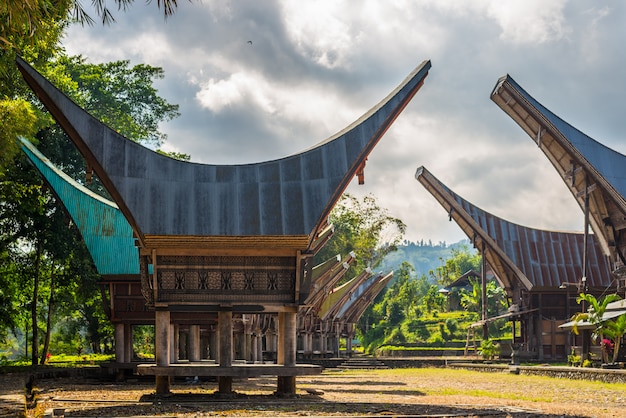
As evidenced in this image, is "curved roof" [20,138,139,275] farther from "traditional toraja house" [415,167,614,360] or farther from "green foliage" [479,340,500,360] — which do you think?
"traditional toraja house" [415,167,614,360]

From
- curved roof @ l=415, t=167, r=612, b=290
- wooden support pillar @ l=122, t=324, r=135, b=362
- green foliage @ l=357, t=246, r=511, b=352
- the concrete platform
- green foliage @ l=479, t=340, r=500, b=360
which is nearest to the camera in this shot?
the concrete platform

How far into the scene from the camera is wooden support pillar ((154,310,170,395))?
16.5 meters

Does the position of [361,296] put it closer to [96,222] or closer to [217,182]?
[96,222]

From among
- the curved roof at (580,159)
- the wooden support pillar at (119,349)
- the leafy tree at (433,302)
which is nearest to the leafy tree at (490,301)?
the leafy tree at (433,302)

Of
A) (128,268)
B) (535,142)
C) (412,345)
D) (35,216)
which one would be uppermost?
(535,142)

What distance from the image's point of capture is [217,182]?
1692cm

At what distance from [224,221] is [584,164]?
1887cm

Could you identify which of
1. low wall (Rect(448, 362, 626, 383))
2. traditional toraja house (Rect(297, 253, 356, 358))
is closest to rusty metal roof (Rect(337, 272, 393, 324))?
traditional toraja house (Rect(297, 253, 356, 358))

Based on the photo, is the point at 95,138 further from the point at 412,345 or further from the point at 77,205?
the point at 412,345

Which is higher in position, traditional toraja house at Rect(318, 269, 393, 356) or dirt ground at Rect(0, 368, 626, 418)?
traditional toraja house at Rect(318, 269, 393, 356)

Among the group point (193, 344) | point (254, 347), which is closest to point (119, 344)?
point (193, 344)

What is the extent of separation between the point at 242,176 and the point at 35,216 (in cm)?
1512

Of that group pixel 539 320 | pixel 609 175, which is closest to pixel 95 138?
pixel 609 175

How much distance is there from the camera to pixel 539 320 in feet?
135
